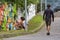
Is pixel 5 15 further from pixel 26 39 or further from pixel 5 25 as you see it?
pixel 26 39

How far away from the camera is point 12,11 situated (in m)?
21.7

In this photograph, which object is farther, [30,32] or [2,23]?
[2,23]

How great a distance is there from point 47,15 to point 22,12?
6153mm

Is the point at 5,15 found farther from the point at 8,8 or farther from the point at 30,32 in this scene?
the point at 30,32

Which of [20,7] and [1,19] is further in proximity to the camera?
[20,7]

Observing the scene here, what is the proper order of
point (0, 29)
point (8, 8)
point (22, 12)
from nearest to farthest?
point (0, 29), point (8, 8), point (22, 12)

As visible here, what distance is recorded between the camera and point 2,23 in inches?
793

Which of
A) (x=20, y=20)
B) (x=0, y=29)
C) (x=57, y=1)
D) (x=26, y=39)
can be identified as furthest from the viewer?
(x=57, y=1)

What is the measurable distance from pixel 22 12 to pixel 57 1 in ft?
68.9

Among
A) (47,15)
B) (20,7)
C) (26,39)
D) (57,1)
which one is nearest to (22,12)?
(20,7)

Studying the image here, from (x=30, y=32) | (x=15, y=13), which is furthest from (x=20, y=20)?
(x=30, y=32)

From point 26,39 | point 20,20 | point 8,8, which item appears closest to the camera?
point 26,39

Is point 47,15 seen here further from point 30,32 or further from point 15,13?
point 15,13

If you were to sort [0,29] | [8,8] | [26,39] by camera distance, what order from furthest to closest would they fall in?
[8,8] < [0,29] < [26,39]
